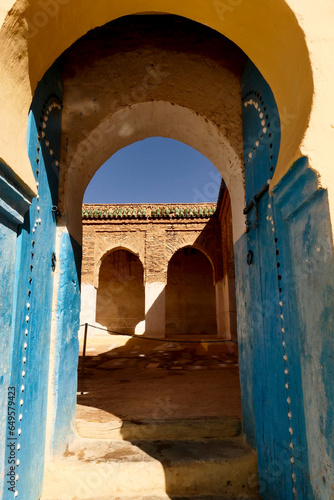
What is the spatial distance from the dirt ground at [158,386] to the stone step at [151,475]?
2.41ft

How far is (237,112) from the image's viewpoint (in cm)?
309

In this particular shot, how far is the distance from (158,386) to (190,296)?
12611 mm

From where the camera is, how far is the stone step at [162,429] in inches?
121

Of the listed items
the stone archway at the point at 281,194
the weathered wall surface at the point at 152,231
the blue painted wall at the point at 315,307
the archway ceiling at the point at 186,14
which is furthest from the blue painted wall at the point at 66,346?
the weathered wall surface at the point at 152,231

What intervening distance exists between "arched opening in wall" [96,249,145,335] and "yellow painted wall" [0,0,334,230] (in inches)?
609

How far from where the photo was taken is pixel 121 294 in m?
17.2

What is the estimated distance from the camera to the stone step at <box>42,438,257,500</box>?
2418mm

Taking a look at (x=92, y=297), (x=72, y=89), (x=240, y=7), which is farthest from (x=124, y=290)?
(x=240, y=7)

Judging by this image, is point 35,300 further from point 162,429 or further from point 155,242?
point 155,242

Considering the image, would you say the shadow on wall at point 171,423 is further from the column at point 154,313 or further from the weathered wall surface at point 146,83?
the column at point 154,313

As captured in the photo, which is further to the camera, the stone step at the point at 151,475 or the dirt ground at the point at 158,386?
the dirt ground at the point at 158,386

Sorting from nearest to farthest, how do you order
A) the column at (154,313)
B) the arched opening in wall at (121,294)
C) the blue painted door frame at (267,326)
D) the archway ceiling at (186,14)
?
1. the archway ceiling at (186,14)
2. the blue painted door frame at (267,326)
3. the column at (154,313)
4. the arched opening in wall at (121,294)

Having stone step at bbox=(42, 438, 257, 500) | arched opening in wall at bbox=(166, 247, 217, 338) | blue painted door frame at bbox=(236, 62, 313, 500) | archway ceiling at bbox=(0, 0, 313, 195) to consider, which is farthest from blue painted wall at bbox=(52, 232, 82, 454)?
arched opening in wall at bbox=(166, 247, 217, 338)

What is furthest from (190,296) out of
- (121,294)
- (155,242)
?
(155,242)
